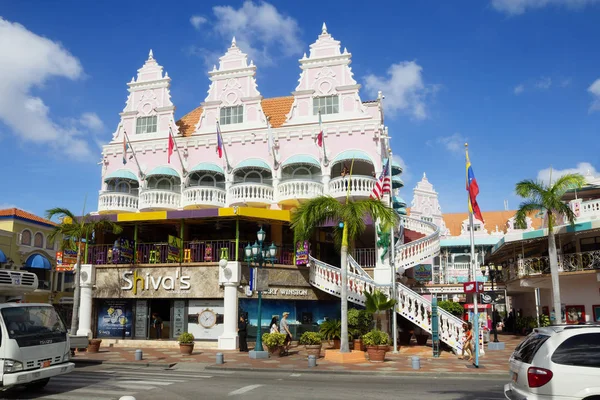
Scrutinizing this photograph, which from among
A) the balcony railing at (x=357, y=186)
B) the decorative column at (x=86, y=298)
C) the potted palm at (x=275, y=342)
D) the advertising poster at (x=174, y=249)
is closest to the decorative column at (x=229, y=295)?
the advertising poster at (x=174, y=249)

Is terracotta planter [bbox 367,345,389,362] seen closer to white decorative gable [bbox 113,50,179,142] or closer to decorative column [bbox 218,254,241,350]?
decorative column [bbox 218,254,241,350]

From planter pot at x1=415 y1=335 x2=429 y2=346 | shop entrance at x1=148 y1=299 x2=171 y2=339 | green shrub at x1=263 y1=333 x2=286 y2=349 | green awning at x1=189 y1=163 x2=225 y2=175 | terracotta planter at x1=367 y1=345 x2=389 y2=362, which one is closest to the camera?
terracotta planter at x1=367 y1=345 x2=389 y2=362

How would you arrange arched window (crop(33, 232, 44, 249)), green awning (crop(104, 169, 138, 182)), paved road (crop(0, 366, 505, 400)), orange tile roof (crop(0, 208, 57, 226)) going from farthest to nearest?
arched window (crop(33, 232, 44, 249))
orange tile roof (crop(0, 208, 57, 226))
green awning (crop(104, 169, 138, 182))
paved road (crop(0, 366, 505, 400))

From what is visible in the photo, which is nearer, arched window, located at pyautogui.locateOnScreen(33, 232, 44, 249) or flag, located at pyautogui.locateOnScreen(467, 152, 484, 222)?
flag, located at pyautogui.locateOnScreen(467, 152, 484, 222)

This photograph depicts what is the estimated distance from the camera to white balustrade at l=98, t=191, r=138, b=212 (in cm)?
3028

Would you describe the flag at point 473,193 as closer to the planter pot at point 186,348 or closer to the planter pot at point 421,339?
the planter pot at point 421,339

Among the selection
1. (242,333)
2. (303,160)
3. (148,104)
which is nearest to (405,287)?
(242,333)

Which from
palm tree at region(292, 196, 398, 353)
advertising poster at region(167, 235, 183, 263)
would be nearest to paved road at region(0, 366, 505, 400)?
palm tree at region(292, 196, 398, 353)

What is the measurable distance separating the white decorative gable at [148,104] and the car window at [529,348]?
87.8 ft

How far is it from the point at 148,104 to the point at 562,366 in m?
29.7

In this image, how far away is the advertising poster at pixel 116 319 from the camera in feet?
88.0

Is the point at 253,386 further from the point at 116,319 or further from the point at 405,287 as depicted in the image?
the point at 116,319

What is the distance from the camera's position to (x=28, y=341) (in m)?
11.5

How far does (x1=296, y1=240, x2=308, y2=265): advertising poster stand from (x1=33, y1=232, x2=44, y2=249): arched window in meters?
27.6
